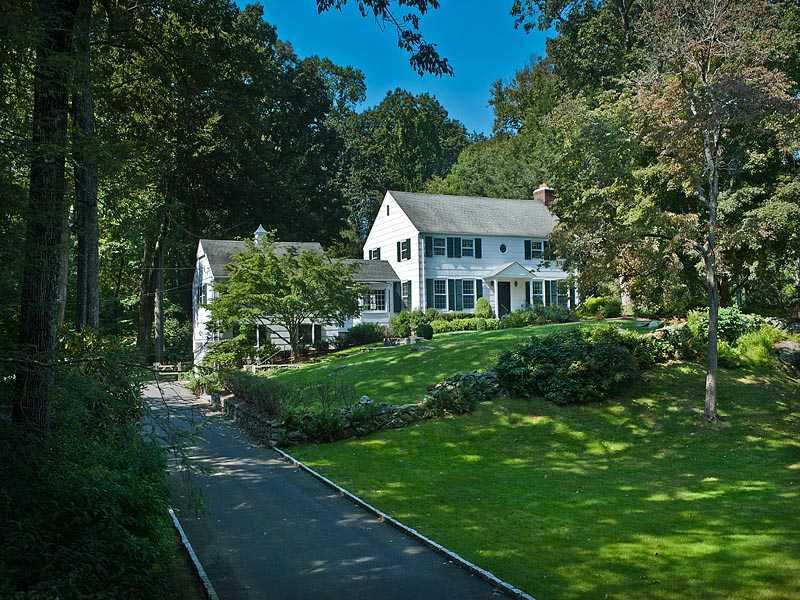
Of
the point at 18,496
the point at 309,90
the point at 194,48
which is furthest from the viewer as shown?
the point at 309,90

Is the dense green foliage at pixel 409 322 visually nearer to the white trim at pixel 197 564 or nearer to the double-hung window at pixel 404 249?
the double-hung window at pixel 404 249

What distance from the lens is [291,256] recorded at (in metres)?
31.2

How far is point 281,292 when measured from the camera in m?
29.8

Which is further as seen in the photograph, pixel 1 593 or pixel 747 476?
pixel 747 476

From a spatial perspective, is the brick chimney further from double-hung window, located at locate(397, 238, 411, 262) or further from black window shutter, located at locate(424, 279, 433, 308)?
black window shutter, located at locate(424, 279, 433, 308)

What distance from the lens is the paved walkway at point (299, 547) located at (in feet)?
23.8

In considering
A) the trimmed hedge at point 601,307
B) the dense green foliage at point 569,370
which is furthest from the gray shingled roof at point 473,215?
the dense green foliage at point 569,370

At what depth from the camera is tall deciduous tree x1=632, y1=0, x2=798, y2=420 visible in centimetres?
1616

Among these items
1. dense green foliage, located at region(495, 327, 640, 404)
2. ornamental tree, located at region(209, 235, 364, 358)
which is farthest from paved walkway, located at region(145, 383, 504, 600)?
ornamental tree, located at region(209, 235, 364, 358)

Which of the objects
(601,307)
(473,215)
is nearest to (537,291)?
(473,215)

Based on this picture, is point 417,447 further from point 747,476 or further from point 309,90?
point 309,90

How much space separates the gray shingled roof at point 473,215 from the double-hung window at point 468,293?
308 cm

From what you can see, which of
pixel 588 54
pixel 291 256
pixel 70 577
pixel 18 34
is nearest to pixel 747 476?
pixel 70 577

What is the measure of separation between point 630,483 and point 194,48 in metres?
12.1
